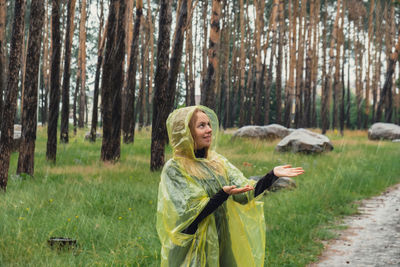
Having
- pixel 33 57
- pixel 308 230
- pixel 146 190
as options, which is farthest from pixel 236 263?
pixel 33 57

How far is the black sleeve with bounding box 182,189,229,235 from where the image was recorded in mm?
2631

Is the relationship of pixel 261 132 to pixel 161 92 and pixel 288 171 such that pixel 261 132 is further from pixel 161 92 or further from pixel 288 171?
pixel 288 171

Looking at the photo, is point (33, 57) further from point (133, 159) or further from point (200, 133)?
point (200, 133)

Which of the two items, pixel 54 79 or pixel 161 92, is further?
pixel 54 79

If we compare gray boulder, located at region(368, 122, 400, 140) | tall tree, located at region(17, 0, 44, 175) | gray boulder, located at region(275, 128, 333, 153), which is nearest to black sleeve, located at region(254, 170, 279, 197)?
tall tree, located at region(17, 0, 44, 175)

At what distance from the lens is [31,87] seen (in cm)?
873

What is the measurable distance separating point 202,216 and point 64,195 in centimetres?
512

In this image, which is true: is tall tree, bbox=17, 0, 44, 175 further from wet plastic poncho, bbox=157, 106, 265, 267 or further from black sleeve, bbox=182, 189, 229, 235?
black sleeve, bbox=182, 189, 229, 235

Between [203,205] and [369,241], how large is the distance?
13.9 ft

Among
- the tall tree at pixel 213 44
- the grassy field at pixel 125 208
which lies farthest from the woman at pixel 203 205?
the tall tree at pixel 213 44

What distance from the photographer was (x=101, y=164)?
1070 cm

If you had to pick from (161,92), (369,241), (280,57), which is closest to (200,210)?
(369,241)

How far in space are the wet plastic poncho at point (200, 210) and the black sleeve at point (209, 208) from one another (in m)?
0.03

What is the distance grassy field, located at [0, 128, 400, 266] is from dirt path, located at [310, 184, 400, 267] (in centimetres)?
22
